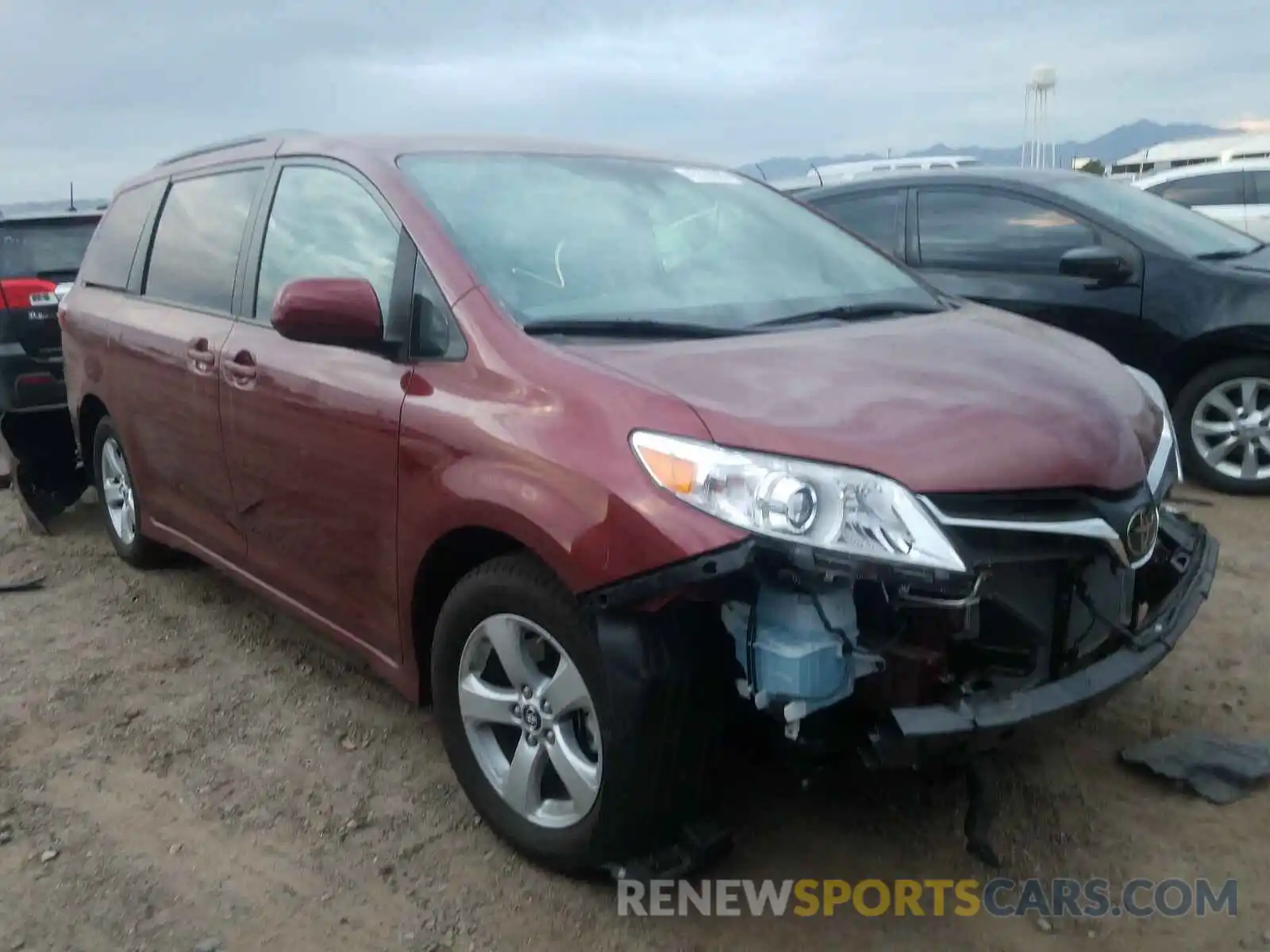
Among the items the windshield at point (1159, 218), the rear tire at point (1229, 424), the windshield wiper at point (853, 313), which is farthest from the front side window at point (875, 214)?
the windshield wiper at point (853, 313)

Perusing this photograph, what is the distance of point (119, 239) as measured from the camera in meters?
5.00

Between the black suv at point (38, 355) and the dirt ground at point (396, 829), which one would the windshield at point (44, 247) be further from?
the dirt ground at point (396, 829)

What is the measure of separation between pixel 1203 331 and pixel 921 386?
3.89 m

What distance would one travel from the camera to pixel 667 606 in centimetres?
236

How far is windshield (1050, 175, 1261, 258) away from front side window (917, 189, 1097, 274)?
0.19m

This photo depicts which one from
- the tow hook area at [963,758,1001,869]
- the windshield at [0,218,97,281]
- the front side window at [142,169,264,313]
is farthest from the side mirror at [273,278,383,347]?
the windshield at [0,218,97,281]

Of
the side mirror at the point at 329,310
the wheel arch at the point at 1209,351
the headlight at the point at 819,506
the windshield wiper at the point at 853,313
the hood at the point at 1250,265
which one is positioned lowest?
the wheel arch at the point at 1209,351

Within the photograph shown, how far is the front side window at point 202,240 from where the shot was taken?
12.9ft

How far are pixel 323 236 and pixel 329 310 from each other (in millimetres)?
704

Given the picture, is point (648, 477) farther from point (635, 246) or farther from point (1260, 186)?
point (1260, 186)

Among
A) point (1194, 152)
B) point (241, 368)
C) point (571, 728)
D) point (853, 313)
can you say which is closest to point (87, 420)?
point (241, 368)

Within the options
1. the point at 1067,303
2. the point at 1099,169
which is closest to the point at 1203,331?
the point at 1067,303

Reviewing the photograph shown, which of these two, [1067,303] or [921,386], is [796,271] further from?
[1067,303]

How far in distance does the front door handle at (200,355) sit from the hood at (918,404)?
169 cm
